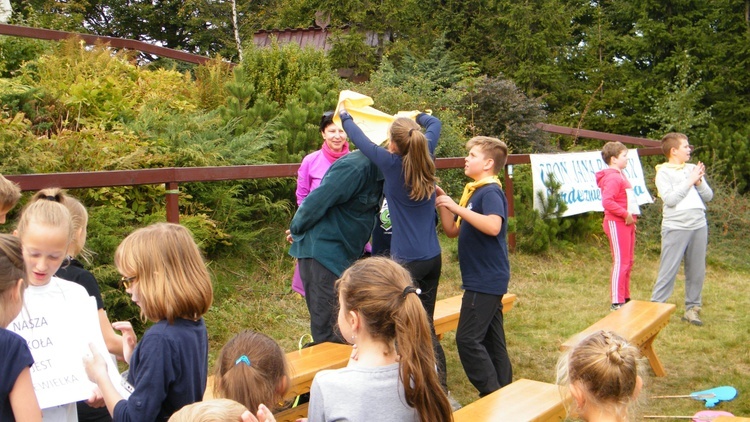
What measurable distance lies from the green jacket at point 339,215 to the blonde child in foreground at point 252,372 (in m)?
1.66

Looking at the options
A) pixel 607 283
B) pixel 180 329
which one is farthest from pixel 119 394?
pixel 607 283

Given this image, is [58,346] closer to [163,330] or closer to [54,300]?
[54,300]

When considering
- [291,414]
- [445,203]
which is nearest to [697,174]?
[445,203]

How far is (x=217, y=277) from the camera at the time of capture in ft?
21.5

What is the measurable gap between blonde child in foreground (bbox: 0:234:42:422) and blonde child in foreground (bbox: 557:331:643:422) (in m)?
1.76

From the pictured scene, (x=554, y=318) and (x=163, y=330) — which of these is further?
(x=554, y=318)

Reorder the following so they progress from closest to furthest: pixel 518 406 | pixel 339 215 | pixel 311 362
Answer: pixel 518 406
pixel 311 362
pixel 339 215

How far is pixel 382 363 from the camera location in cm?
256

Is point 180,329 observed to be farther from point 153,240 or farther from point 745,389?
point 745,389

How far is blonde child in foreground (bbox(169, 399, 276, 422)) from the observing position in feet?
6.54

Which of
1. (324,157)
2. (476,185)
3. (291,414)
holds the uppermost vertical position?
(324,157)

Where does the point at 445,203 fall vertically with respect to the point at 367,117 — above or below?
below

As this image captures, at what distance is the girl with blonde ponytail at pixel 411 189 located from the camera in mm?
4156

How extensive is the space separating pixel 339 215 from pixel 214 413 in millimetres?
2387
